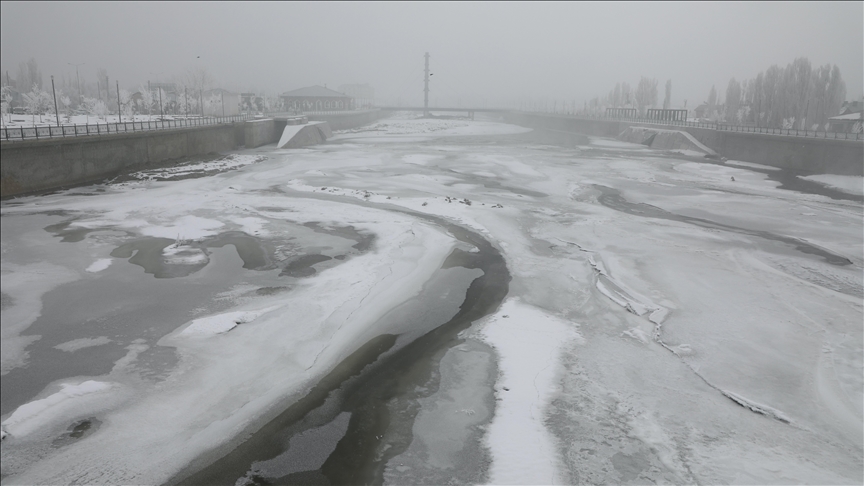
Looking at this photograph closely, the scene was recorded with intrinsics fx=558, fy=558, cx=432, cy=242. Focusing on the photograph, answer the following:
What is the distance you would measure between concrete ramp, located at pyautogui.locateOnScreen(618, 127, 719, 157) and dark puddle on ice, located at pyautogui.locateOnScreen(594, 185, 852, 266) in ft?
94.1

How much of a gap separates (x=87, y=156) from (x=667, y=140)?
53391 mm

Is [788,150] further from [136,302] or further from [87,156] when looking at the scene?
[87,156]

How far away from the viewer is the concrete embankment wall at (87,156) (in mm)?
24750

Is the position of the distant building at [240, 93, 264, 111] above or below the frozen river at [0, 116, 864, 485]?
above

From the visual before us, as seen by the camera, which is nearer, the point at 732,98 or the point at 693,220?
the point at 693,220

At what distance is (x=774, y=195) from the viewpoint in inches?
1233

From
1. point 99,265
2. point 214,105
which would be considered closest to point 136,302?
point 99,265

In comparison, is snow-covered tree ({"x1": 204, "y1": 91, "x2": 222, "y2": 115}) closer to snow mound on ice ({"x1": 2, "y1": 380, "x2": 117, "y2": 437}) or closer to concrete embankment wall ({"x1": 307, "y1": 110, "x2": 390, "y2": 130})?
concrete embankment wall ({"x1": 307, "y1": 110, "x2": 390, "y2": 130})

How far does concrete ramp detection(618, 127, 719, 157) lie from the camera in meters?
55.6

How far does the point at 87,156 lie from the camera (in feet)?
98.5

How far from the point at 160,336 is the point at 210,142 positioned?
130 ft

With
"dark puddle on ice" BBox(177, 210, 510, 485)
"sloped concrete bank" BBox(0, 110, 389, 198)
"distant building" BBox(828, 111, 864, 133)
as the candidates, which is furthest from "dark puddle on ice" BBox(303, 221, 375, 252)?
"distant building" BBox(828, 111, 864, 133)

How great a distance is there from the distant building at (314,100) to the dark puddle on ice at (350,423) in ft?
348

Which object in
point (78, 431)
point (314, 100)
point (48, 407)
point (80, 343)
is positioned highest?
point (314, 100)
